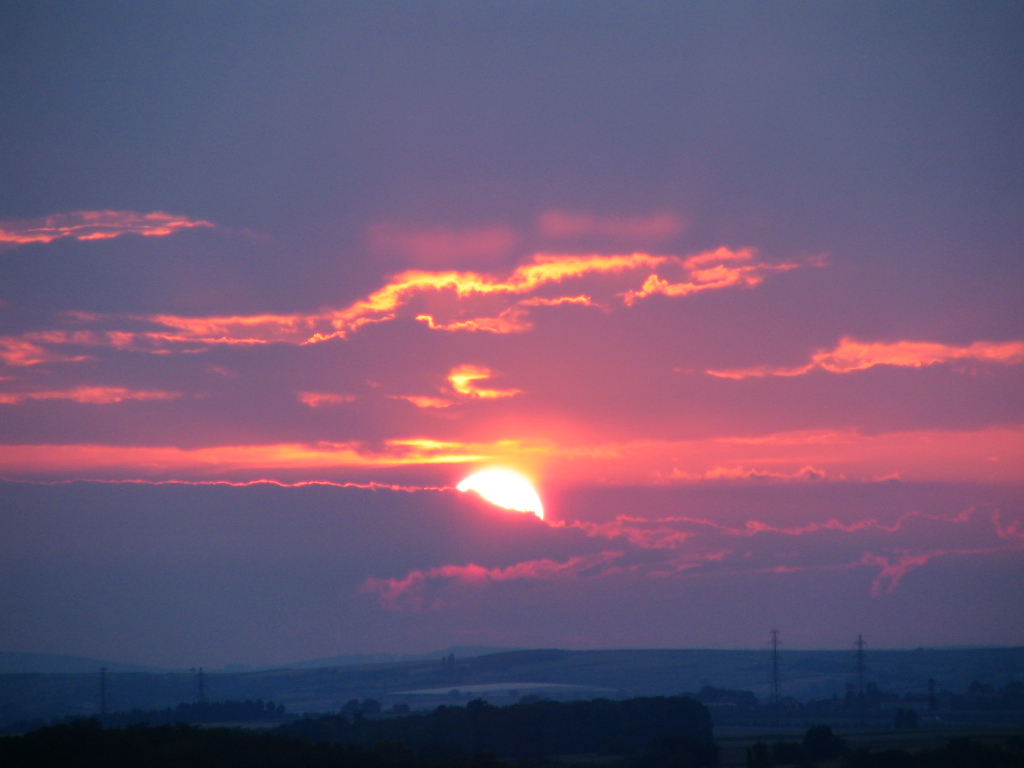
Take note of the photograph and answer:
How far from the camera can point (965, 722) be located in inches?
5408

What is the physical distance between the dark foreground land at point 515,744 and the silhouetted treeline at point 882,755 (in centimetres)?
12

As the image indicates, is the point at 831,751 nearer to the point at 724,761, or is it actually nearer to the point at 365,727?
the point at 724,761

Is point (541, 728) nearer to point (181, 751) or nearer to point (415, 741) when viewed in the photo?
point (415, 741)

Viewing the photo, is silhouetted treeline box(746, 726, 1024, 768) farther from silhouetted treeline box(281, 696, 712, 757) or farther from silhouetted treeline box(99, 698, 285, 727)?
silhouetted treeline box(99, 698, 285, 727)

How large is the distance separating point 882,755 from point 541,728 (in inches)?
1235

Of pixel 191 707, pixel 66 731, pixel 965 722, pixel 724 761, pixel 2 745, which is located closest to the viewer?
pixel 2 745

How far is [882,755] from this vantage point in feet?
267

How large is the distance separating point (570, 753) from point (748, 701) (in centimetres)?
10608

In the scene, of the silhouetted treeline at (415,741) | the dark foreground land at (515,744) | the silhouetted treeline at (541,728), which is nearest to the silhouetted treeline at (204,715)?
the silhouetted treeline at (415,741)

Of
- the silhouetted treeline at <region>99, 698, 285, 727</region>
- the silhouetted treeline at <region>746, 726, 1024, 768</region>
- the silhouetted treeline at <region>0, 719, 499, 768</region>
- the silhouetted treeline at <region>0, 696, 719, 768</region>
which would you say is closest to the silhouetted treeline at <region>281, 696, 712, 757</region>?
the silhouetted treeline at <region>0, 696, 719, 768</region>

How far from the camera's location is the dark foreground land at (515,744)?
201ft

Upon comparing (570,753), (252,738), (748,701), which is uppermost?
(252,738)

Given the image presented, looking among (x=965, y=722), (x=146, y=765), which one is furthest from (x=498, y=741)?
(x=965, y=722)

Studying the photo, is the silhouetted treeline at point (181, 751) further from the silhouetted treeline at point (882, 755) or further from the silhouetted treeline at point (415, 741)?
the silhouetted treeline at point (882, 755)
